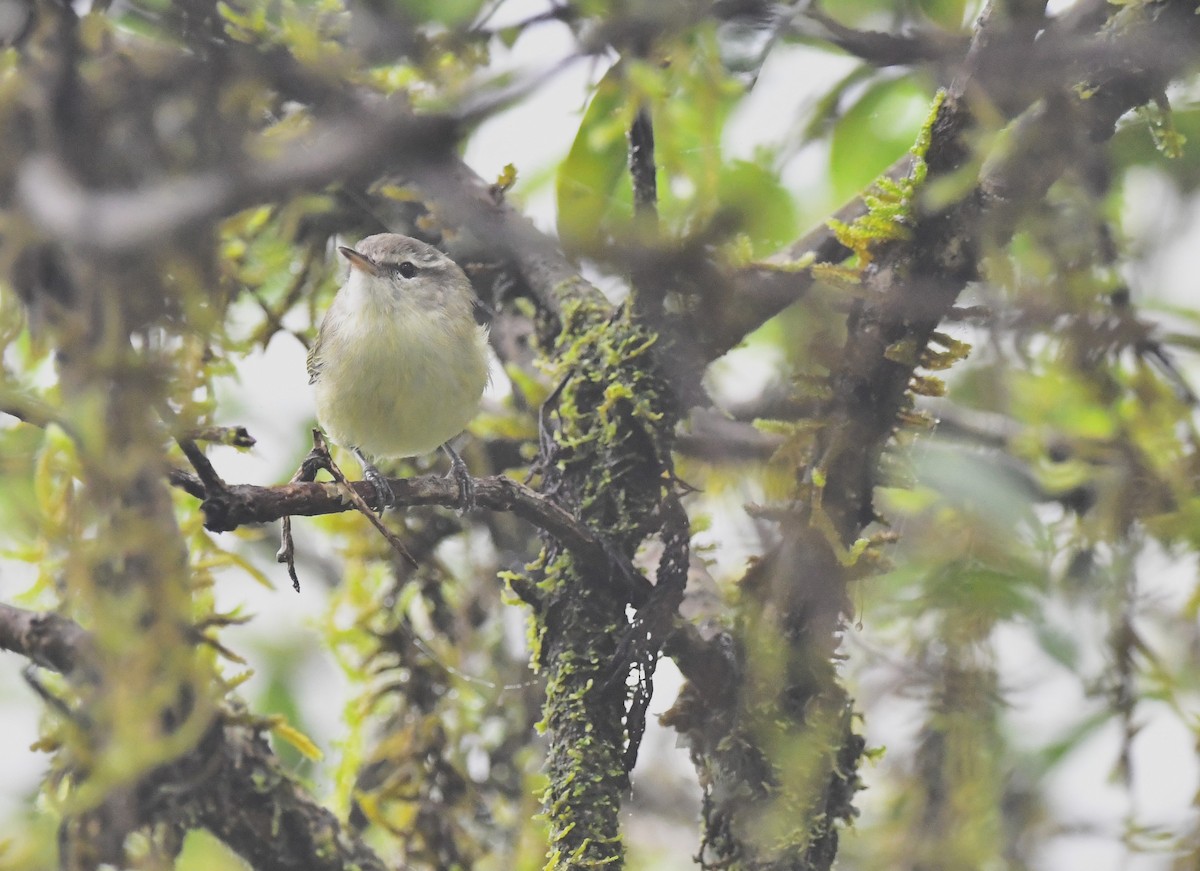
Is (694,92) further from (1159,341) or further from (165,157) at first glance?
(1159,341)

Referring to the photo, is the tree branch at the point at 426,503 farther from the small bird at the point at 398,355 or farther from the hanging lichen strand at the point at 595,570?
the small bird at the point at 398,355

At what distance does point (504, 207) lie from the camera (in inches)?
146

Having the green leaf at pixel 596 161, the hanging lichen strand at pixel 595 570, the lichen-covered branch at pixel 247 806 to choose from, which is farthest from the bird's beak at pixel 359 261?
the lichen-covered branch at pixel 247 806

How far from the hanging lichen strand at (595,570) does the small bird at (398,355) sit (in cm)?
55

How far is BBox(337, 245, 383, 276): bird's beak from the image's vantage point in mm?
3912

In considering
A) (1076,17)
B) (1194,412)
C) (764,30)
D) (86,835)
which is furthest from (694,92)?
(86,835)

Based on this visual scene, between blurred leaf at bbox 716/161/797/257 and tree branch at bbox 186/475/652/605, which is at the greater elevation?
blurred leaf at bbox 716/161/797/257

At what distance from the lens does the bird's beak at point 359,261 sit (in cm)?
391

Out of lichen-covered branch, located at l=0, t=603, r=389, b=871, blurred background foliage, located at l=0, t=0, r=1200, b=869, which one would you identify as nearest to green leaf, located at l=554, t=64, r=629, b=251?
blurred background foliage, located at l=0, t=0, r=1200, b=869

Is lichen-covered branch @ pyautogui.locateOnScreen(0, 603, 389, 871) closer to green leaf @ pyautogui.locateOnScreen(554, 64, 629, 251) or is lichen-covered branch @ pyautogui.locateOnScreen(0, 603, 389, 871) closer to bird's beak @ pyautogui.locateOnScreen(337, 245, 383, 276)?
bird's beak @ pyautogui.locateOnScreen(337, 245, 383, 276)

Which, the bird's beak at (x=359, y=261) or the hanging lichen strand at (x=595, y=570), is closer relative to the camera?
the hanging lichen strand at (x=595, y=570)

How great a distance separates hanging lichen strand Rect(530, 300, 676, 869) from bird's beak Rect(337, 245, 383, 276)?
0.95m

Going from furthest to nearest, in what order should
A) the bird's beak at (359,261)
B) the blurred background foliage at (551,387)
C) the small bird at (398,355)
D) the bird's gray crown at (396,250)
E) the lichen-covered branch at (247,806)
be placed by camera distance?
the bird's gray crown at (396,250) < the bird's beak at (359,261) < the small bird at (398,355) < the lichen-covered branch at (247,806) < the blurred background foliage at (551,387)

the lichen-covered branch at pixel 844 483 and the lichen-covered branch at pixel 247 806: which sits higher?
the lichen-covered branch at pixel 844 483
